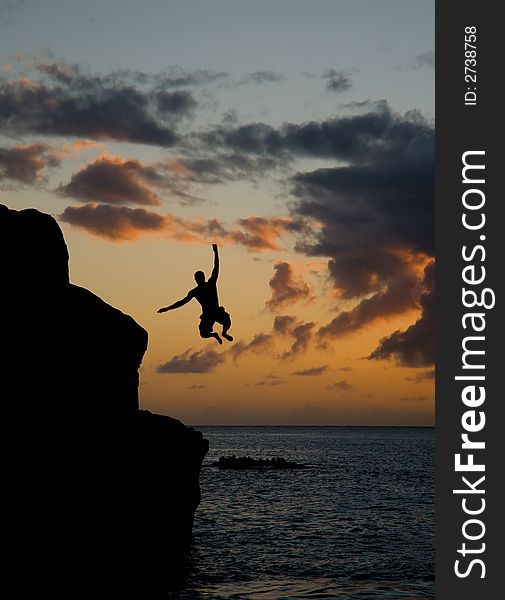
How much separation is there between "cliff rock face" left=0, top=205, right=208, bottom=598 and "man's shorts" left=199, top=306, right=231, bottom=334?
5.55 metres

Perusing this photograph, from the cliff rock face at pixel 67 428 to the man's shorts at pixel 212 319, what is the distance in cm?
555

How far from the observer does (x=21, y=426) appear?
20031 mm

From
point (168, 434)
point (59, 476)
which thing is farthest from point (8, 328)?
point (168, 434)

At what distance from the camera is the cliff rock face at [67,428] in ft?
66.2

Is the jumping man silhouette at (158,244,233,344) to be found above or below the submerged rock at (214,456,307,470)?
above

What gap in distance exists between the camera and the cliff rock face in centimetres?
2017

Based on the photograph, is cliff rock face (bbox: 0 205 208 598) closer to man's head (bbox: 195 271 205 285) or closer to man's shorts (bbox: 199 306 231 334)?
man's shorts (bbox: 199 306 231 334)

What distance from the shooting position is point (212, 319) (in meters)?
18.7

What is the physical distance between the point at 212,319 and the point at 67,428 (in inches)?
251

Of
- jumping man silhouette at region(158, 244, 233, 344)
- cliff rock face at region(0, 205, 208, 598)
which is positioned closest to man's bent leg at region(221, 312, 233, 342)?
jumping man silhouette at region(158, 244, 233, 344)

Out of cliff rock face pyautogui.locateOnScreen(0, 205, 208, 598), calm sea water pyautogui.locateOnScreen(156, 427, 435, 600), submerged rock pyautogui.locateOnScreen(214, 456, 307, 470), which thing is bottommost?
submerged rock pyautogui.locateOnScreen(214, 456, 307, 470)

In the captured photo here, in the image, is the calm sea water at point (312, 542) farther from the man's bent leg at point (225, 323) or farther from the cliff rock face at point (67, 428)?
the man's bent leg at point (225, 323)

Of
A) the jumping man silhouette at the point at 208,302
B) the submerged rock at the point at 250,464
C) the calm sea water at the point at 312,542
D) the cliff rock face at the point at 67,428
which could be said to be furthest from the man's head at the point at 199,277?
the submerged rock at the point at 250,464

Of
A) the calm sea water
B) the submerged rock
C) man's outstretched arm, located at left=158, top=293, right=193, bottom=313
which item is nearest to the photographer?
man's outstretched arm, located at left=158, top=293, right=193, bottom=313
